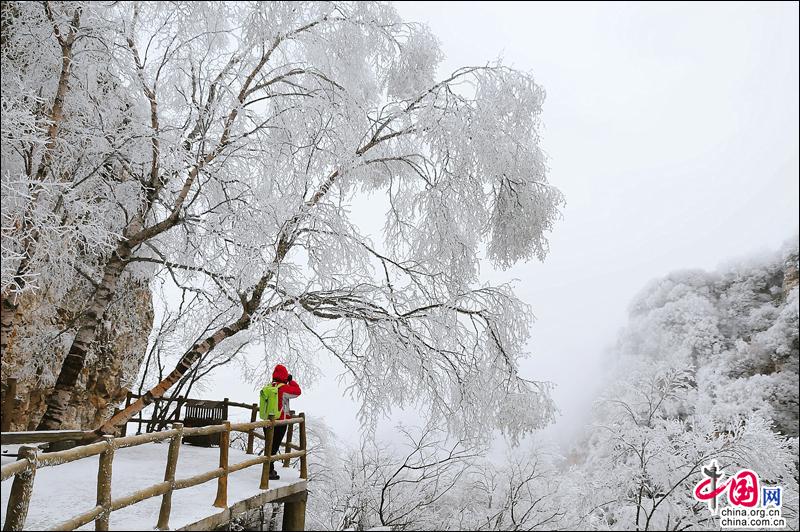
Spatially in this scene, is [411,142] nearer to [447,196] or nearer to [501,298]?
[447,196]

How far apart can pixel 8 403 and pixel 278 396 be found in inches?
154

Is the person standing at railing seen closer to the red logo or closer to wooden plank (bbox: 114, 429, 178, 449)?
wooden plank (bbox: 114, 429, 178, 449)

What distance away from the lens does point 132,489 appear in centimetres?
522

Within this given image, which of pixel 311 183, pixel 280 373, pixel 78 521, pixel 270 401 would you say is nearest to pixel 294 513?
pixel 270 401

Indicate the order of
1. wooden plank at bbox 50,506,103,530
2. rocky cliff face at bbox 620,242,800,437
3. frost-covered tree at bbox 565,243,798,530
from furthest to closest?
rocky cliff face at bbox 620,242,800,437 < frost-covered tree at bbox 565,243,798,530 < wooden plank at bbox 50,506,103,530

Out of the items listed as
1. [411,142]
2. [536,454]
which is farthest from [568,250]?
[411,142]

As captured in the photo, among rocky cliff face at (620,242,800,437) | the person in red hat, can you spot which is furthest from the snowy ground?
rocky cliff face at (620,242,800,437)

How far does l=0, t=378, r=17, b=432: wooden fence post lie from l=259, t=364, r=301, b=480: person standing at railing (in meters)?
3.59

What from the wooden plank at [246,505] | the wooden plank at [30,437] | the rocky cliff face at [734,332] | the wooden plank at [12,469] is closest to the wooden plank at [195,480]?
the wooden plank at [246,505]

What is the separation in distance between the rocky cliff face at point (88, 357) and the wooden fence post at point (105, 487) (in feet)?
15.8

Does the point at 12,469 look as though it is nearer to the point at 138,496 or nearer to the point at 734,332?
the point at 138,496

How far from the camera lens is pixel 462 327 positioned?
657cm

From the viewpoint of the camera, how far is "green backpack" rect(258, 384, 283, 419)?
6.37 metres

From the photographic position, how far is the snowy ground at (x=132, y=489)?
4141 mm
